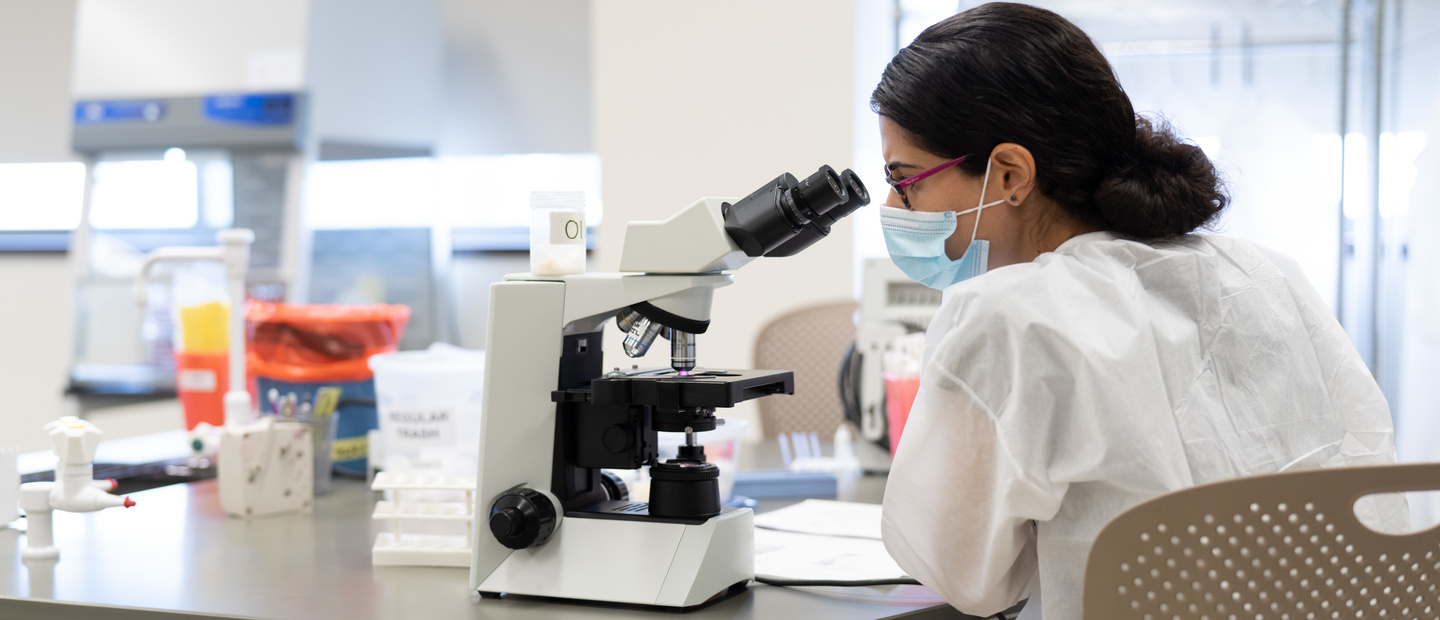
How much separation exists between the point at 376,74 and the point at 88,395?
1523 millimetres

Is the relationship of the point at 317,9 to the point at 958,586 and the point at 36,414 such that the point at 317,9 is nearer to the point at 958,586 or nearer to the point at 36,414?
the point at 36,414

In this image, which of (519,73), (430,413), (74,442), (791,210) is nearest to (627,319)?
(791,210)

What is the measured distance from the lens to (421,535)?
1.25 meters

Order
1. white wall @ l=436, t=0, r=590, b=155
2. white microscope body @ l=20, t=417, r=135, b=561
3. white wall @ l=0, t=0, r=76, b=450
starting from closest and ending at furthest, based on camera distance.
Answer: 1. white microscope body @ l=20, t=417, r=135, b=561
2. white wall @ l=436, t=0, r=590, b=155
3. white wall @ l=0, t=0, r=76, b=450

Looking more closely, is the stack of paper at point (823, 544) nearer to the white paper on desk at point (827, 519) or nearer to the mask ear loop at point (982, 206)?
the white paper on desk at point (827, 519)

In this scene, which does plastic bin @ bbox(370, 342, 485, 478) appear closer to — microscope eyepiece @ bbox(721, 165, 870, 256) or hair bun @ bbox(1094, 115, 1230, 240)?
microscope eyepiece @ bbox(721, 165, 870, 256)

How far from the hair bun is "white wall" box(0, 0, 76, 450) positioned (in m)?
4.28

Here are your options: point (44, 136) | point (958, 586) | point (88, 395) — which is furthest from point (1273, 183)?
point (44, 136)

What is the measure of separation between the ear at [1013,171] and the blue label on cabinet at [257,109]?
9.58 ft

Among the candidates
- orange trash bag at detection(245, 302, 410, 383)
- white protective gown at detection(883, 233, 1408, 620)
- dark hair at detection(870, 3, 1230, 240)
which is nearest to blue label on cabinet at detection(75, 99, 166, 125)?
orange trash bag at detection(245, 302, 410, 383)

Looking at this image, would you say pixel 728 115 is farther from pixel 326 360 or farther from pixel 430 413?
pixel 430 413

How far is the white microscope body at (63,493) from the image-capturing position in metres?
1.22

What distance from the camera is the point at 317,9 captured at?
11.6 ft

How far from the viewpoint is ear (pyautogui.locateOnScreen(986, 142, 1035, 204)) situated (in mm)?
1073
